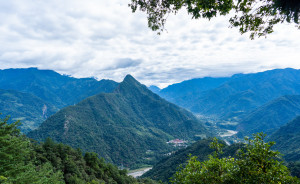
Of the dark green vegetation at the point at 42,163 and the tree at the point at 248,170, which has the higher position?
the tree at the point at 248,170

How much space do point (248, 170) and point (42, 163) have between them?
44687 mm

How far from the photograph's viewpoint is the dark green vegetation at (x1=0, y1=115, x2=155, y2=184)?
13.9 m

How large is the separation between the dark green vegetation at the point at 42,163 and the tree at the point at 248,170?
41.8 ft

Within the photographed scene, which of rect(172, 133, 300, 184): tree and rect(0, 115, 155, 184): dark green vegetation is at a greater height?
rect(172, 133, 300, 184): tree

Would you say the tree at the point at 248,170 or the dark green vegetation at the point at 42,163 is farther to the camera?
the dark green vegetation at the point at 42,163

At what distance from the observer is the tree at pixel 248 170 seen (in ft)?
22.6

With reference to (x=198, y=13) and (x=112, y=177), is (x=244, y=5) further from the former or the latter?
(x=112, y=177)

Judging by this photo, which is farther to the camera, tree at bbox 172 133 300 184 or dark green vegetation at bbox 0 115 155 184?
dark green vegetation at bbox 0 115 155 184

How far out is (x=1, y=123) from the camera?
60.7ft

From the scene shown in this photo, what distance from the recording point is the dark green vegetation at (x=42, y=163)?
13.9m

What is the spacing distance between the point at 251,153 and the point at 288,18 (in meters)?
6.80

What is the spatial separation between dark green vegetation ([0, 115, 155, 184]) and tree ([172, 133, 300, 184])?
12.8 meters

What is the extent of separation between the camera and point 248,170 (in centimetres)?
749

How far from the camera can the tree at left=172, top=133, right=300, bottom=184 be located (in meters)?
6.89
